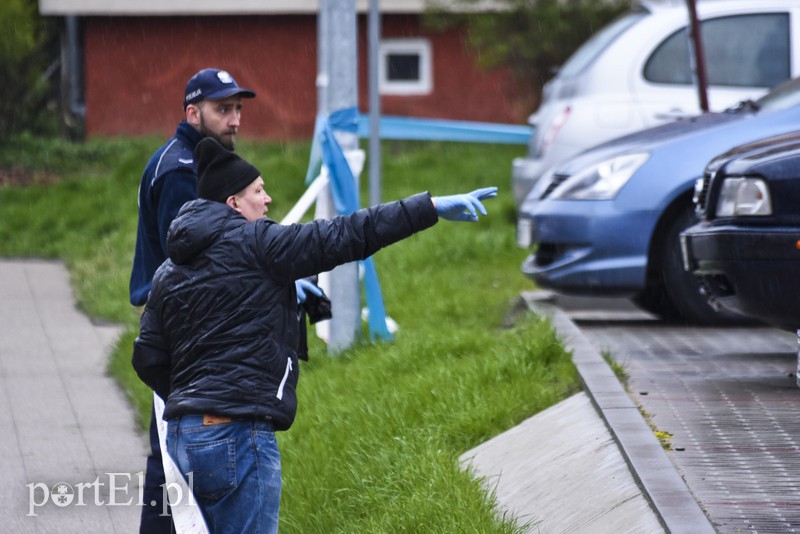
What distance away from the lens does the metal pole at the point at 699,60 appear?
30.4 ft

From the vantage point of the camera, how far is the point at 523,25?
57.7 feet

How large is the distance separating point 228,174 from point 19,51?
15.4 m

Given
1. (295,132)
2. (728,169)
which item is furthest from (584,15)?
(728,169)

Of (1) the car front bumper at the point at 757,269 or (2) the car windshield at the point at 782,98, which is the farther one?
(2) the car windshield at the point at 782,98

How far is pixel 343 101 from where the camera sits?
788 centimetres

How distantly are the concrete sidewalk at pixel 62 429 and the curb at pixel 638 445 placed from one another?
1995 millimetres

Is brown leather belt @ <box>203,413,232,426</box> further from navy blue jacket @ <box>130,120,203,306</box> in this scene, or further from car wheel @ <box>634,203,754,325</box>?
car wheel @ <box>634,203,754,325</box>

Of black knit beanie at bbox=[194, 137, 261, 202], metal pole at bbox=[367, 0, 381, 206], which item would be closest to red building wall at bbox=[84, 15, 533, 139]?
metal pole at bbox=[367, 0, 381, 206]

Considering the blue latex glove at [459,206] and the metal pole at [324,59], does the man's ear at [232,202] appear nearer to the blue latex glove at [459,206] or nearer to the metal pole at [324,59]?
the blue latex glove at [459,206]

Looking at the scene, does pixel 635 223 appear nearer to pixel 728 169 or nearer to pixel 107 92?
pixel 728 169

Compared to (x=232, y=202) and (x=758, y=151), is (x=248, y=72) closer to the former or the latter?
(x=758, y=151)

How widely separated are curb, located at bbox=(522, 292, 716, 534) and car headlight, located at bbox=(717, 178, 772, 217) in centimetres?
88

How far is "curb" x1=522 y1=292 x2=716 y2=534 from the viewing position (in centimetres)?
400

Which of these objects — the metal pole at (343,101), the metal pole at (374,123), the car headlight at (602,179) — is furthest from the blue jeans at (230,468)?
the metal pole at (374,123)
